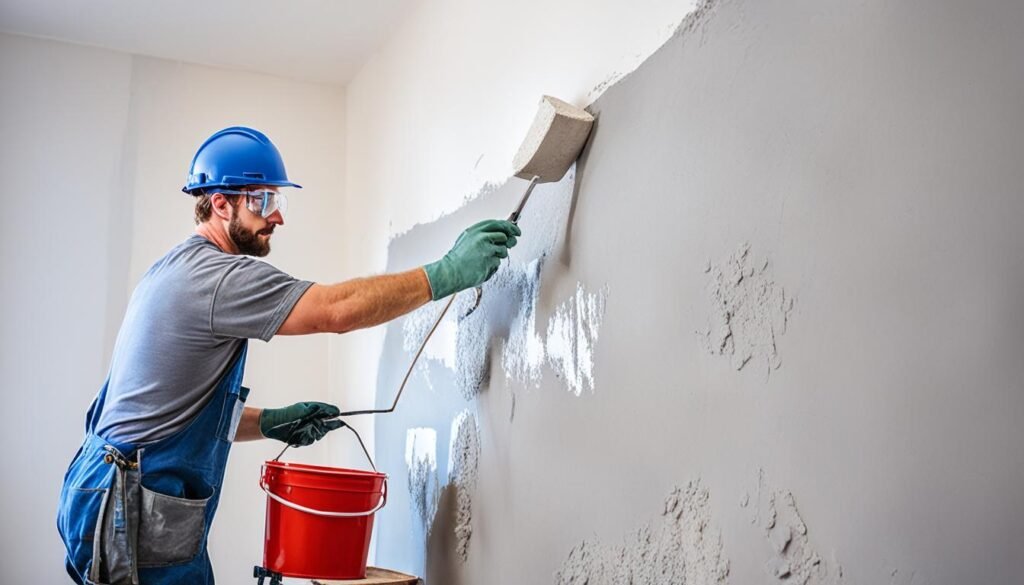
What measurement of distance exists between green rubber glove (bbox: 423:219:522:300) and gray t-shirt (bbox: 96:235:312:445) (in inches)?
11.3

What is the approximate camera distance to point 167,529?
6.62 ft

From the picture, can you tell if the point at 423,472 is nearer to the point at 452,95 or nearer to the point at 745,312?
the point at 452,95

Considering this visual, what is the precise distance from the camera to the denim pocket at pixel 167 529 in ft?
6.55

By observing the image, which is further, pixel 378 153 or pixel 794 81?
pixel 378 153

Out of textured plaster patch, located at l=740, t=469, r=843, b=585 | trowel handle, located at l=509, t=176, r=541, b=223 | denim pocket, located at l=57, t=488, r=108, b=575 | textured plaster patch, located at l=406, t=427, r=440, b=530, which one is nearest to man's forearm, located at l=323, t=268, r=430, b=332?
trowel handle, located at l=509, t=176, r=541, b=223

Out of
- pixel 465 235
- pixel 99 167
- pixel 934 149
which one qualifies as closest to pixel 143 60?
pixel 99 167

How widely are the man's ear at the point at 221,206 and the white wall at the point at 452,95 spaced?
68 centimetres

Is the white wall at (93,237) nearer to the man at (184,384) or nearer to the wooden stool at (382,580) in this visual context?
the wooden stool at (382,580)

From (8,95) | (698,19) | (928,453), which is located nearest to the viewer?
(928,453)

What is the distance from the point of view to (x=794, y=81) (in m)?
1.42

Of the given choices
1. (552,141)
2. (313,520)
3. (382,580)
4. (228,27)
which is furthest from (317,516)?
(228,27)

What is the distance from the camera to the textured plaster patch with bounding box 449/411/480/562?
2.39m

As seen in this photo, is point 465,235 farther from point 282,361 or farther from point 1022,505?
point 282,361

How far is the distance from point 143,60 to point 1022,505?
3.64 metres
